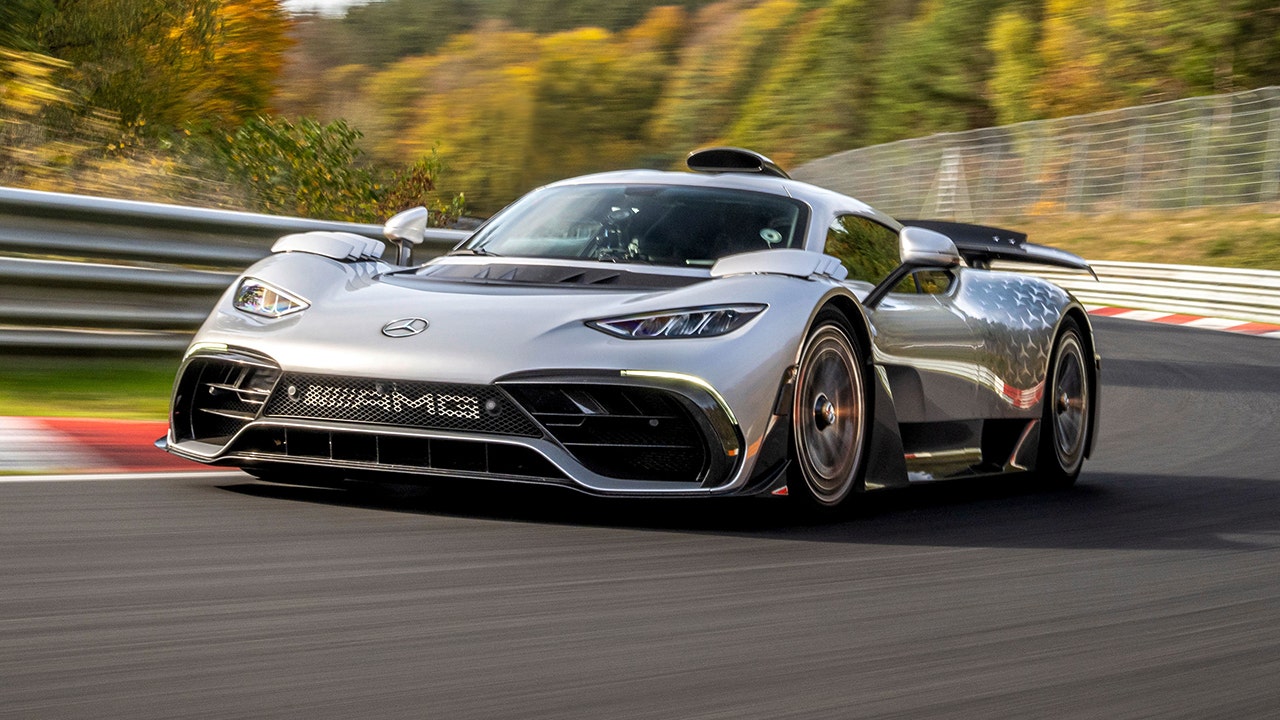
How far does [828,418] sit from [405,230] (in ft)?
6.20

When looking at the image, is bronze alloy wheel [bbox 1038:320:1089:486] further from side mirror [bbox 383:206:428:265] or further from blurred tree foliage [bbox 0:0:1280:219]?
blurred tree foliage [bbox 0:0:1280:219]

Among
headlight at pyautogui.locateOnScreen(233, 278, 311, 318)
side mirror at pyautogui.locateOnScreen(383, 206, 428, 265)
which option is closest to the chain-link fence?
side mirror at pyautogui.locateOnScreen(383, 206, 428, 265)

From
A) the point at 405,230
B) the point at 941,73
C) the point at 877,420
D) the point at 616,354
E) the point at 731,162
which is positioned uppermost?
the point at 731,162

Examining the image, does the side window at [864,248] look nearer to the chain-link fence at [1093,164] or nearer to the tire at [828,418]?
the tire at [828,418]

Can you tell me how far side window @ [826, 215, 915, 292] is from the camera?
20.6ft

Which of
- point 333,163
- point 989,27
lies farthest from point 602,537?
point 989,27

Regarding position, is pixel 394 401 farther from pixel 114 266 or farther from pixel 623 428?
pixel 114 266

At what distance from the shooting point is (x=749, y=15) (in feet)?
295

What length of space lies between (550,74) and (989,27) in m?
16.4

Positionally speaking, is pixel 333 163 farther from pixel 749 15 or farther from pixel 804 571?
pixel 749 15

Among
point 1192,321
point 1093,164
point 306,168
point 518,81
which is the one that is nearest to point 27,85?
point 306,168

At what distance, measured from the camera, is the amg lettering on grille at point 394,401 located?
197 inches

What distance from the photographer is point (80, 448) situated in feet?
20.6

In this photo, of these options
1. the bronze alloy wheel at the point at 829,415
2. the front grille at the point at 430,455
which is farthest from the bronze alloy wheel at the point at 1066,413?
the front grille at the point at 430,455
